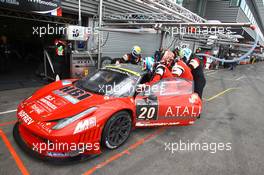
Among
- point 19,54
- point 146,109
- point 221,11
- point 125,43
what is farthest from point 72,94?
point 221,11

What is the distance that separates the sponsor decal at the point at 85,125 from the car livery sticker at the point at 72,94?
47 centimetres

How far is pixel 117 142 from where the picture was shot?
2955mm

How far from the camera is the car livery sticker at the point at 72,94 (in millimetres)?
2855

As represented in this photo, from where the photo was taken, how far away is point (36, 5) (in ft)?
18.4

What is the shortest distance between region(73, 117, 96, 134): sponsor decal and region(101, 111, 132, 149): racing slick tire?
252 mm

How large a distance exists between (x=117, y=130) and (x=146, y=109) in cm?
67

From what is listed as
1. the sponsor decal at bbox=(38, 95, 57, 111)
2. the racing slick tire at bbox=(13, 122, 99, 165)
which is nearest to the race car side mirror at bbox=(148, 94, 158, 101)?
the racing slick tire at bbox=(13, 122, 99, 165)

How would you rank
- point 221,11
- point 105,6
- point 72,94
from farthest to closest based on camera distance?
point 221,11 < point 105,6 < point 72,94

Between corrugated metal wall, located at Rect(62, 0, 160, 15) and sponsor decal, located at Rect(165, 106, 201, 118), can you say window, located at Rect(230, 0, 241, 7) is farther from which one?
sponsor decal, located at Rect(165, 106, 201, 118)

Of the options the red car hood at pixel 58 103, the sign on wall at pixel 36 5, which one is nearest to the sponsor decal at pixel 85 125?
the red car hood at pixel 58 103

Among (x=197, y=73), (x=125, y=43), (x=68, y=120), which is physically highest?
(x=125, y=43)

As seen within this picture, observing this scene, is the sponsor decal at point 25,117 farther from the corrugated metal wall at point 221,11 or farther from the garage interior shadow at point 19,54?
the corrugated metal wall at point 221,11

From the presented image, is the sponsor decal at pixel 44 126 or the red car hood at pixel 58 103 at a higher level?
the red car hood at pixel 58 103

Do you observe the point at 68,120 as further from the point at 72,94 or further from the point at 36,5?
the point at 36,5
